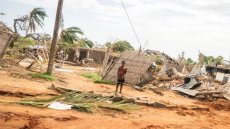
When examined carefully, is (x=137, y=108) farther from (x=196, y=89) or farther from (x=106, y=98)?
(x=196, y=89)

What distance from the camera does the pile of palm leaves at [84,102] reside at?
8.61m

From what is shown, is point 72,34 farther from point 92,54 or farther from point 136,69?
point 136,69

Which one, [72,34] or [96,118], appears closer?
[96,118]

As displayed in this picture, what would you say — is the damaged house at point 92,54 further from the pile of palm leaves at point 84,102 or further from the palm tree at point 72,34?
the pile of palm leaves at point 84,102

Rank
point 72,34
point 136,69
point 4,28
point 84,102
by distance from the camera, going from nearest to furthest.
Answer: point 84,102
point 4,28
point 136,69
point 72,34

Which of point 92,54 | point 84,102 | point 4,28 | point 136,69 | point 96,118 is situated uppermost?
point 4,28

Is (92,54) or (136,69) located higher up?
(92,54)

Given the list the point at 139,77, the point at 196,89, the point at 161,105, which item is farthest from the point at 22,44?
the point at 161,105

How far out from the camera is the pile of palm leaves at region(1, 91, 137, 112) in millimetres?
8608

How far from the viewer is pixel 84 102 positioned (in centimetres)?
931

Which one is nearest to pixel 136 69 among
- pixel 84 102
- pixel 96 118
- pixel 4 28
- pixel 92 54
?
pixel 4 28

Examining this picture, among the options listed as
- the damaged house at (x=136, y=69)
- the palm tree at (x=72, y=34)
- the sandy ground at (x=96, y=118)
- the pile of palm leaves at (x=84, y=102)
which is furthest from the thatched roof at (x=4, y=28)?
the palm tree at (x=72, y=34)

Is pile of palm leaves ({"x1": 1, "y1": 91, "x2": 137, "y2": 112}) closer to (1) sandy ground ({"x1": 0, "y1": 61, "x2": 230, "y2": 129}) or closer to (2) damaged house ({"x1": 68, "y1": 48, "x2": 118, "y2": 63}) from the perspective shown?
(1) sandy ground ({"x1": 0, "y1": 61, "x2": 230, "y2": 129})

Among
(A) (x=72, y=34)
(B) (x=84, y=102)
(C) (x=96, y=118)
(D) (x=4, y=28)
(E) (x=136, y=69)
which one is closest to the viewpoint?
(C) (x=96, y=118)
